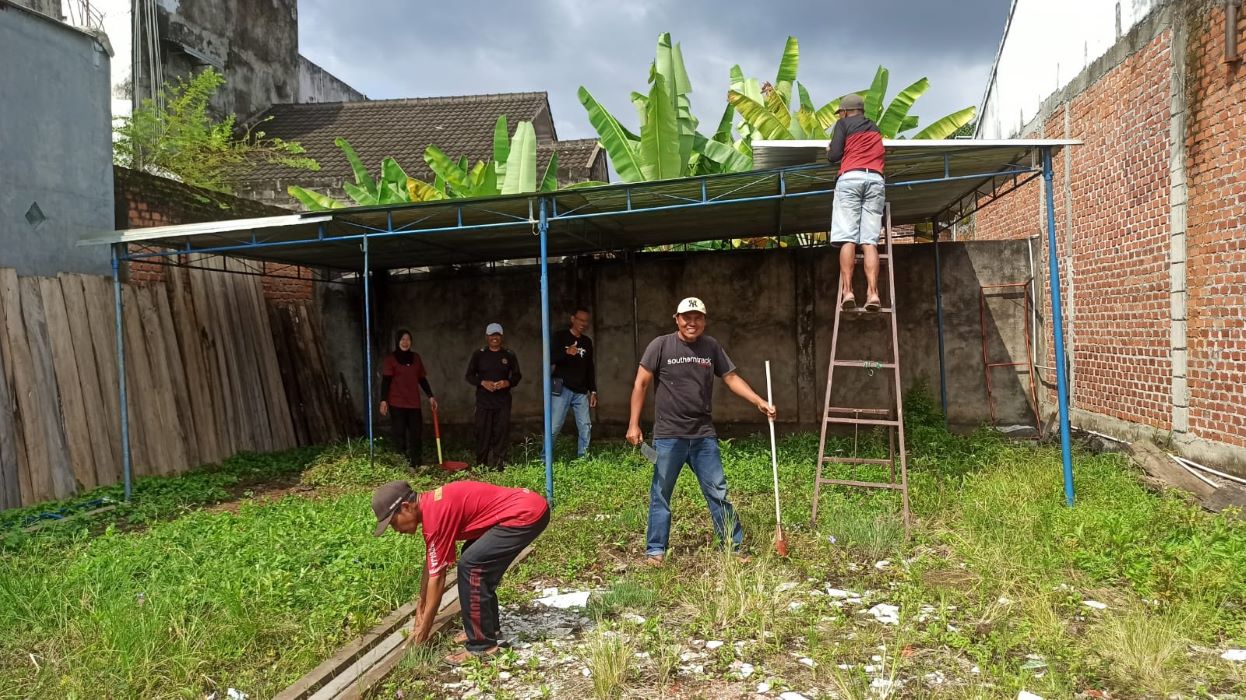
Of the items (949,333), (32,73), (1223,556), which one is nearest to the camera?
(1223,556)

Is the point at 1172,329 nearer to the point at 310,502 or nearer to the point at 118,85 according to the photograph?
the point at 310,502

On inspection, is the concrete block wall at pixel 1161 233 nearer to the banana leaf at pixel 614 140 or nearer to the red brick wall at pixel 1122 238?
the red brick wall at pixel 1122 238

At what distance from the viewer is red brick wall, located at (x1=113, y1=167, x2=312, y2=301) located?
975 centimetres

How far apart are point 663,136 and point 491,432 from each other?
13.6 feet

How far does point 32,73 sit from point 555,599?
27.3ft

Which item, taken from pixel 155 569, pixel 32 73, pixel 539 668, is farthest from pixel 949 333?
pixel 32 73

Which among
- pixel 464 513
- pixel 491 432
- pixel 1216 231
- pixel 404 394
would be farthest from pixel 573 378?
pixel 1216 231

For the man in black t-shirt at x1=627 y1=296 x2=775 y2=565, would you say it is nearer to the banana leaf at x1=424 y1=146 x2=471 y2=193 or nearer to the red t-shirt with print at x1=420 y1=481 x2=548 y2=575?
the red t-shirt with print at x1=420 y1=481 x2=548 y2=575

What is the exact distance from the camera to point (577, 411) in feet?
32.9

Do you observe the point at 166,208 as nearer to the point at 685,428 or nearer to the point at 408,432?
the point at 408,432

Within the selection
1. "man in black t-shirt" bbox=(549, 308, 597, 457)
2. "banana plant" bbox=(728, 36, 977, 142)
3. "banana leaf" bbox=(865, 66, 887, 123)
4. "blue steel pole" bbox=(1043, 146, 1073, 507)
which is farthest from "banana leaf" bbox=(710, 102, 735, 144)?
"blue steel pole" bbox=(1043, 146, 1073, 507)

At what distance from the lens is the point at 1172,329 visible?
738 centimetres

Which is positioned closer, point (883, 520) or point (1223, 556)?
point (1223, 556)

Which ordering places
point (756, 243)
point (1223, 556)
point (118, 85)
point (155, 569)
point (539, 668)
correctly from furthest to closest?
point (118, 85)
point (756, 243)
point (155, 569)
point (1223, 556)
point (539, 668)
